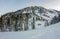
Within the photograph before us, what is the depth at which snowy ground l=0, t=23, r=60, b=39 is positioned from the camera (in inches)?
52.7

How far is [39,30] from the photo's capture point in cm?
136

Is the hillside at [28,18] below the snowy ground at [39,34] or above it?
above

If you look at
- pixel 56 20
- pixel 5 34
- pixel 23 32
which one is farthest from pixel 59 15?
pixel 5 34

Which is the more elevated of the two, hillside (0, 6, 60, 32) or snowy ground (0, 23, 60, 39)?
hillside (0, 6, 60, 32)

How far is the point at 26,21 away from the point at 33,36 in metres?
0.19

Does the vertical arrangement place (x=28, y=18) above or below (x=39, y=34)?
above

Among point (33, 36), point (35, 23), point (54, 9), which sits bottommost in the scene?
A: point (33, 36)

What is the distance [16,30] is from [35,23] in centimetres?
24

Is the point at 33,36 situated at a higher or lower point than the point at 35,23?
lower

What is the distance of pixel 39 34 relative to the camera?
1.35 metres

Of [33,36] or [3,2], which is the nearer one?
[33,36]

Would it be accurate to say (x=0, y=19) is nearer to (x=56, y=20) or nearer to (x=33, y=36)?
(x=33, y=36)

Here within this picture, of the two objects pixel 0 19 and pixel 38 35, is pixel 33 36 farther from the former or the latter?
pixel 0 19

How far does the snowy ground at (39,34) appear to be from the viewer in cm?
134
